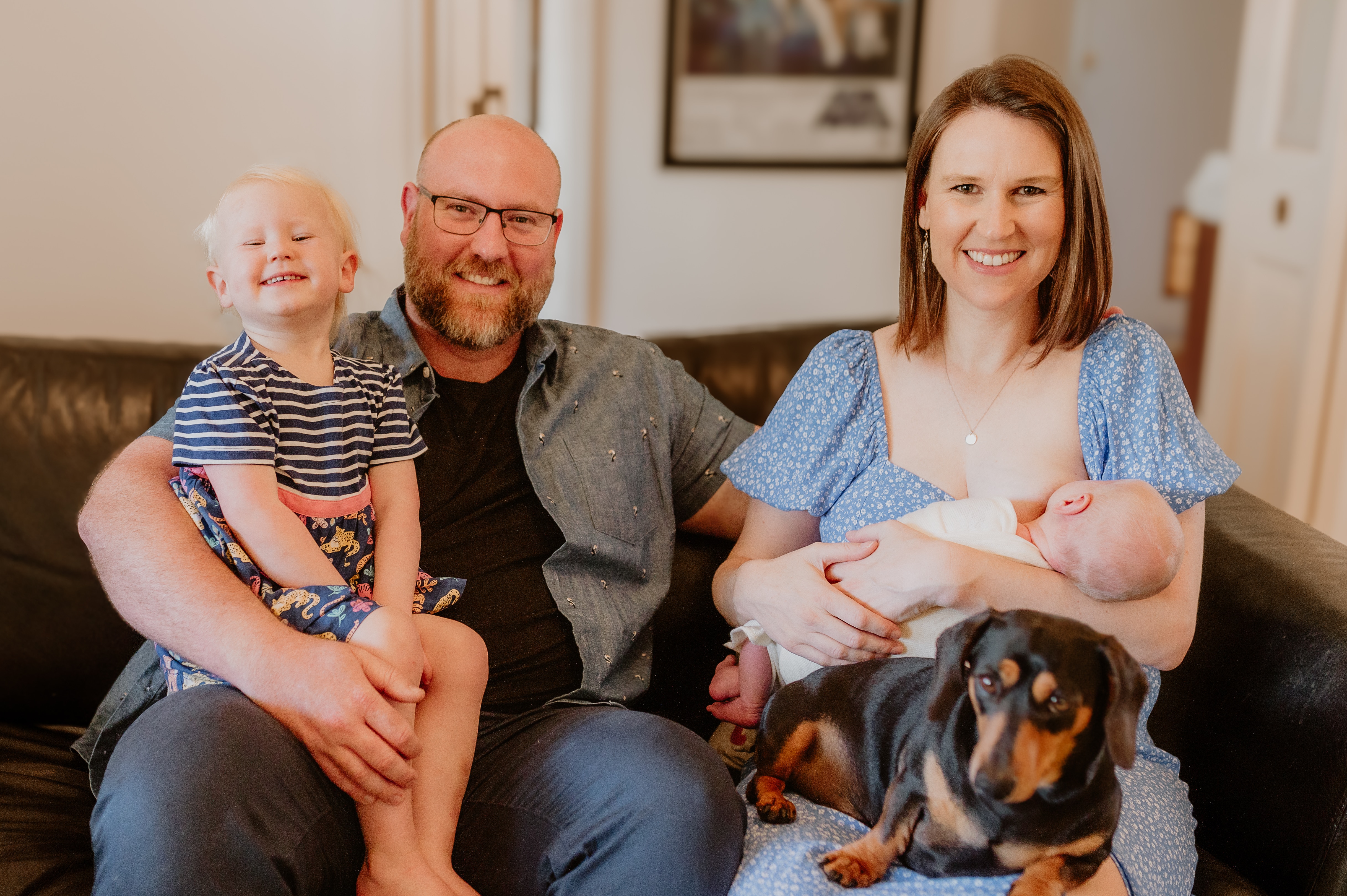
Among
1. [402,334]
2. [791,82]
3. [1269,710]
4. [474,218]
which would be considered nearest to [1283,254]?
[791,82]

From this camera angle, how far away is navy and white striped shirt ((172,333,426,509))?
4.23 ft

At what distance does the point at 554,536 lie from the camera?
5.51ft

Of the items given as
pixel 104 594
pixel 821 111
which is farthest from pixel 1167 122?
pixel 104 594

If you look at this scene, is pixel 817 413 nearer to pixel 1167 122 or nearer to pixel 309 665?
pixel 309 665

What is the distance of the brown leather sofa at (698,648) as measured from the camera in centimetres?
138

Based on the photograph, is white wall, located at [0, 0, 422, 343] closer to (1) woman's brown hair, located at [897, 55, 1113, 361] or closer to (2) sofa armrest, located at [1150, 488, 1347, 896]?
(1) woman's brown hair, located at [897, 55, 1113, 361]

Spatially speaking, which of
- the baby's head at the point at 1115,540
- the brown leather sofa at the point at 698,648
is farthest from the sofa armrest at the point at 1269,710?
the baby's head at the point at 1115,540

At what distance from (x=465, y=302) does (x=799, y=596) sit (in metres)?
0.70

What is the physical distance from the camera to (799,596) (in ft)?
4.50

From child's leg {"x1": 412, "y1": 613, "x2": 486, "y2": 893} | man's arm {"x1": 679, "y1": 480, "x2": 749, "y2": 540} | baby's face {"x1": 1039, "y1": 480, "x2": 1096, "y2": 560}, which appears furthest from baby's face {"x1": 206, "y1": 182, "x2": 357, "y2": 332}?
baby's face {"x1": 1039, "y1": 480, "x2": 1096, "y2": 560}

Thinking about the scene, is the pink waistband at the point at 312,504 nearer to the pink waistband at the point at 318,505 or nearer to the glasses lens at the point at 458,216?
the pink waistband at the point at 318,505

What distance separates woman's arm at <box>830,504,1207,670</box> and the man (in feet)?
1.10

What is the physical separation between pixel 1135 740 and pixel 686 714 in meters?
0.83

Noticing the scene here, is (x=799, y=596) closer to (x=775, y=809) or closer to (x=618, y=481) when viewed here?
(x=775, y=809)
